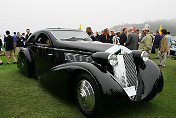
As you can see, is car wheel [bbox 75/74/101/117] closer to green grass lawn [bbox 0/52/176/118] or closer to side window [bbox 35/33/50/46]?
green grass lawn [bbox 0/52/176/118]

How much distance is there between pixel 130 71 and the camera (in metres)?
3.12

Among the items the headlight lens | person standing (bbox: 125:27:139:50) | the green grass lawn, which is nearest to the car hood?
the headlight lens

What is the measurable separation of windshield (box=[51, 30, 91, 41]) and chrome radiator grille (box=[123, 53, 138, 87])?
1.80m

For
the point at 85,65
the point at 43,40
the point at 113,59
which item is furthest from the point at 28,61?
the point at 113,59

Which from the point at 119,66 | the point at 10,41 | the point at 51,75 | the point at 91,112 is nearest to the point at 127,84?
the point at 119,66

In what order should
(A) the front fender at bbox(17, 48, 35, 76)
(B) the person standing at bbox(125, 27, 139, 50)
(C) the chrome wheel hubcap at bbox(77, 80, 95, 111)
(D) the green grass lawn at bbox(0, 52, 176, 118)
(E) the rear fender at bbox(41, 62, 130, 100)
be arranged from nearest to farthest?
1. (E) the rear fender at bbox(41, 62, 130, 100)
2. (C) the chrome wheel hubcap at bbox(77, 80, 95, 111)
3. (D) the green grass lawn at bbox(0, 52, 176, 118)
4. (A) the front fender at bbox(17, 48, 35, 76)
5. (B) the person standing at bbox(125, 27, 139, 50)

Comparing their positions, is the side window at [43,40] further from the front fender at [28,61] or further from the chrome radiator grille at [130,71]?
the chrome radiator grille at [130,71]

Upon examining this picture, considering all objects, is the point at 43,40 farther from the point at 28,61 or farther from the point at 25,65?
the point at 25,65

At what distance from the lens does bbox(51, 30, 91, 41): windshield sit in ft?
14.4

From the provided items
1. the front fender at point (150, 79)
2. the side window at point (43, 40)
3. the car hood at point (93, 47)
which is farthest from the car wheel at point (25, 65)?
the front fender at point (150, 79)

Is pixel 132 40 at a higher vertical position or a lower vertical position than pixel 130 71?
higher

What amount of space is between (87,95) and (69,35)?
2343mm

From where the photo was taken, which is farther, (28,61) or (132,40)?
(132,40)

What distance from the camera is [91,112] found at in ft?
8.62
